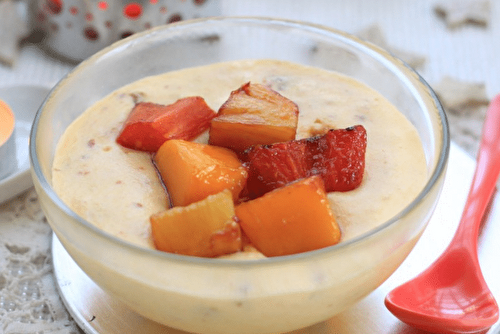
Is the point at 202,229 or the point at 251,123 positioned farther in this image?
the point at 251,123

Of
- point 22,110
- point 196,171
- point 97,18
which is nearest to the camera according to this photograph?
point 196,171

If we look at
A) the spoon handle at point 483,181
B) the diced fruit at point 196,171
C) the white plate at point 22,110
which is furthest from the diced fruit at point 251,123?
the white plate at point 22,110

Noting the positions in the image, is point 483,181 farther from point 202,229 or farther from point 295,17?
point 295,17

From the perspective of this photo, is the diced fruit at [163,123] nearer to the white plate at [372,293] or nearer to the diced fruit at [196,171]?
the diced fruit at [196,171]

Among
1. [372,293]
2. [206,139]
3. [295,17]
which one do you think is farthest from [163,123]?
[295,17]

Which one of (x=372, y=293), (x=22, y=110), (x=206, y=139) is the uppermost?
(x=206, y=139)

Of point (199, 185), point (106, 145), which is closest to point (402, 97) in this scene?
point (199, 185)
